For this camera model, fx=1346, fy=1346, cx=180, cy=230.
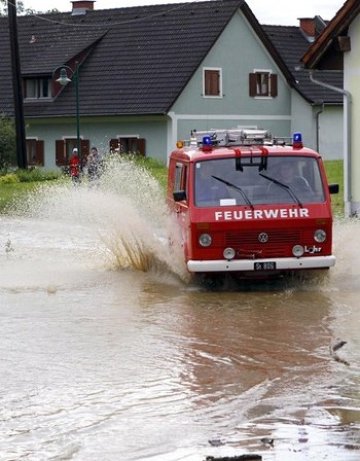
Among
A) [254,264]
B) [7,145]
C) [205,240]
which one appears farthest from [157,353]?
[7,145]

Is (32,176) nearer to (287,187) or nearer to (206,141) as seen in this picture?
(206,141)

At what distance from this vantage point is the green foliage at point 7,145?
53.0 m

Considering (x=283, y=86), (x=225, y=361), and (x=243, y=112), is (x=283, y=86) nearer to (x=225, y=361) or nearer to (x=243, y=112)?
(x=243, y=112)

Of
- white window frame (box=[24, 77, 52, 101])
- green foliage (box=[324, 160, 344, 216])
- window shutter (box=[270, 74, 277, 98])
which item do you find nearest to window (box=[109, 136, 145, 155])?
white window frame (box=[24, 77, 52, 101])

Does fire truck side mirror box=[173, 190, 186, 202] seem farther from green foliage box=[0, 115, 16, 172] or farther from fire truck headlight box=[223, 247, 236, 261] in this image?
green foliage box=[0, 115, 16, 172]

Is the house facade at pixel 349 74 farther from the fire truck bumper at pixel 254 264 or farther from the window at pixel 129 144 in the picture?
the window at pixel 129 144

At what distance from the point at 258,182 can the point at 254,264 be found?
1.13 metres

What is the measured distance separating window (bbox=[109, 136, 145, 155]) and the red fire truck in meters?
40.6

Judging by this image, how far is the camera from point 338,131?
61938 mm

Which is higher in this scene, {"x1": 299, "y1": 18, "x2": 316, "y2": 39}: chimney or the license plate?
{"x1": 299, "y1": 18, "x2": 316, "y2": 39}: chimney

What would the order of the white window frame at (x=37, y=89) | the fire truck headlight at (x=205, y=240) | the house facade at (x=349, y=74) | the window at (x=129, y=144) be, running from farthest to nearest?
the white window frame at (x=37, y=89)
the window at (x=129, y=144)
the house facade at (x=349, y=74)
the fire truck headlight at (x=205, y=240)

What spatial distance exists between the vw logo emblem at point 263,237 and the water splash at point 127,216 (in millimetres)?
1438

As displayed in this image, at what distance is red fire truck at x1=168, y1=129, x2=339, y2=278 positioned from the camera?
1705 cm

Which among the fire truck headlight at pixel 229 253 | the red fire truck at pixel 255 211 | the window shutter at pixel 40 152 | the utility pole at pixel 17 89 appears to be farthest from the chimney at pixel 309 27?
the fire truck headlight at pixel 229 253
